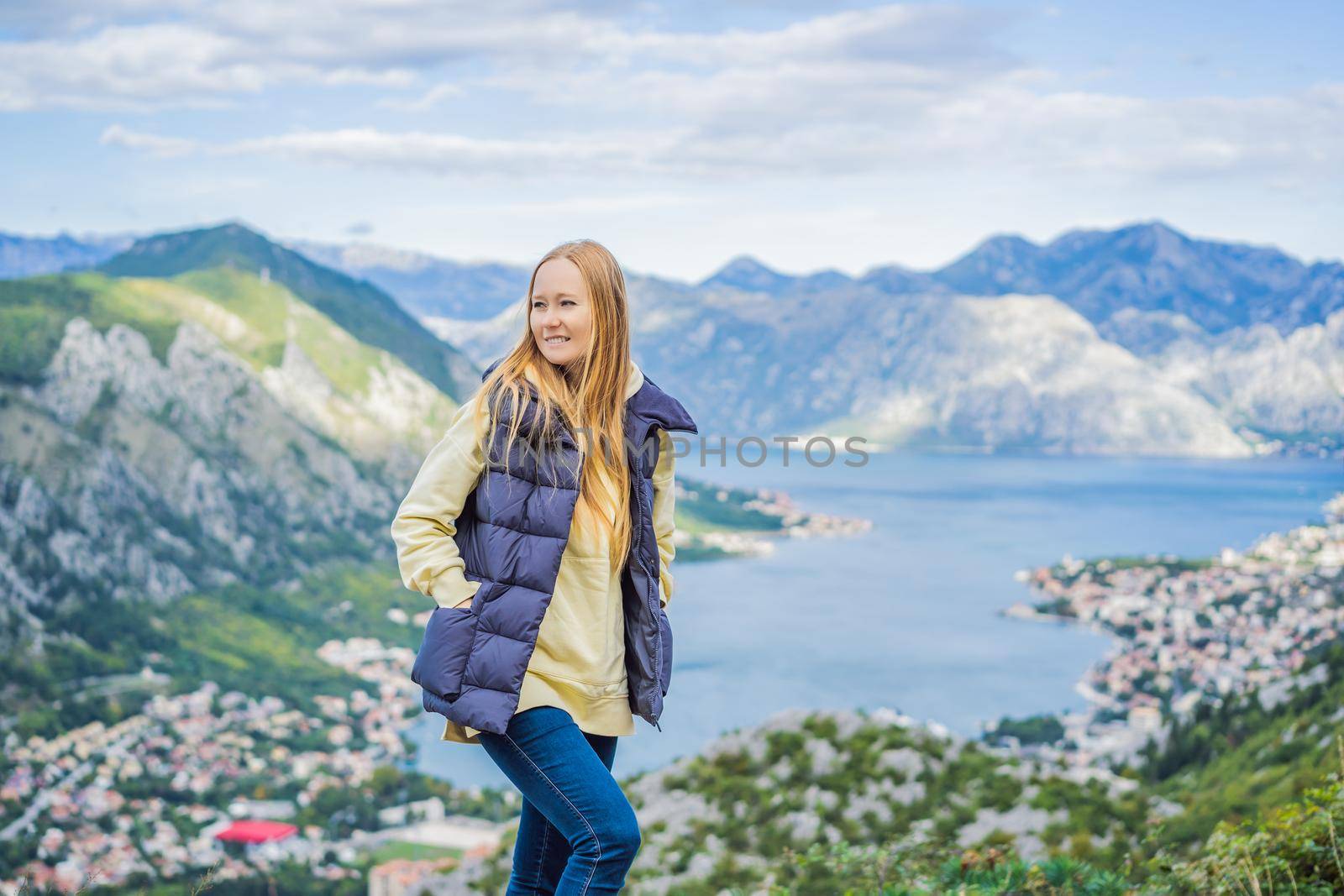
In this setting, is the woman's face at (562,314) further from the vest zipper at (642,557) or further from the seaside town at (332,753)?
the seaside town at (332,753)

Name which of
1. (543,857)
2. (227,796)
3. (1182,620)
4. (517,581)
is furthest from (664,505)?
(1182,620)

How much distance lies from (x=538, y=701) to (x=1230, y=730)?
1130 centimetres

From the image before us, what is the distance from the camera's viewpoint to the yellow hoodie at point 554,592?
217 cm

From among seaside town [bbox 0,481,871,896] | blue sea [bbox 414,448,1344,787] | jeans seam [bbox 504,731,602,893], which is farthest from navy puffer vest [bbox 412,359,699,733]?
seaside town [bbox 0,481,871,896]

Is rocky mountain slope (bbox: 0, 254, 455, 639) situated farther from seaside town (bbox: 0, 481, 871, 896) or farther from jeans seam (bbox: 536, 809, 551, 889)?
jeans seam (bbox: 536, 809, 551, 889)

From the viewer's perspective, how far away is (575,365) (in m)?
2.39

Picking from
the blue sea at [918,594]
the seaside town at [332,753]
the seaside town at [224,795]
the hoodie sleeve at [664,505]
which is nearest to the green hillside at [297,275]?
the blue sea at [918,594]

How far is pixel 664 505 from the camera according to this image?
8.23 ft

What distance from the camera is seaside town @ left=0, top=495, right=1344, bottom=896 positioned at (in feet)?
90.6

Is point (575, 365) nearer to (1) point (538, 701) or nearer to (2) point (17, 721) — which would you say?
(1) point (538, 701)

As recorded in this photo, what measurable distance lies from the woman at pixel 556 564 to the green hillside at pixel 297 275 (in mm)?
98345

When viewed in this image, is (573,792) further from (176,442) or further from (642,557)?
(176,442)

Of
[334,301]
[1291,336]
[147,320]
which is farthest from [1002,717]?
[1291,336]

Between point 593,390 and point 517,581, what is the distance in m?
0.46
